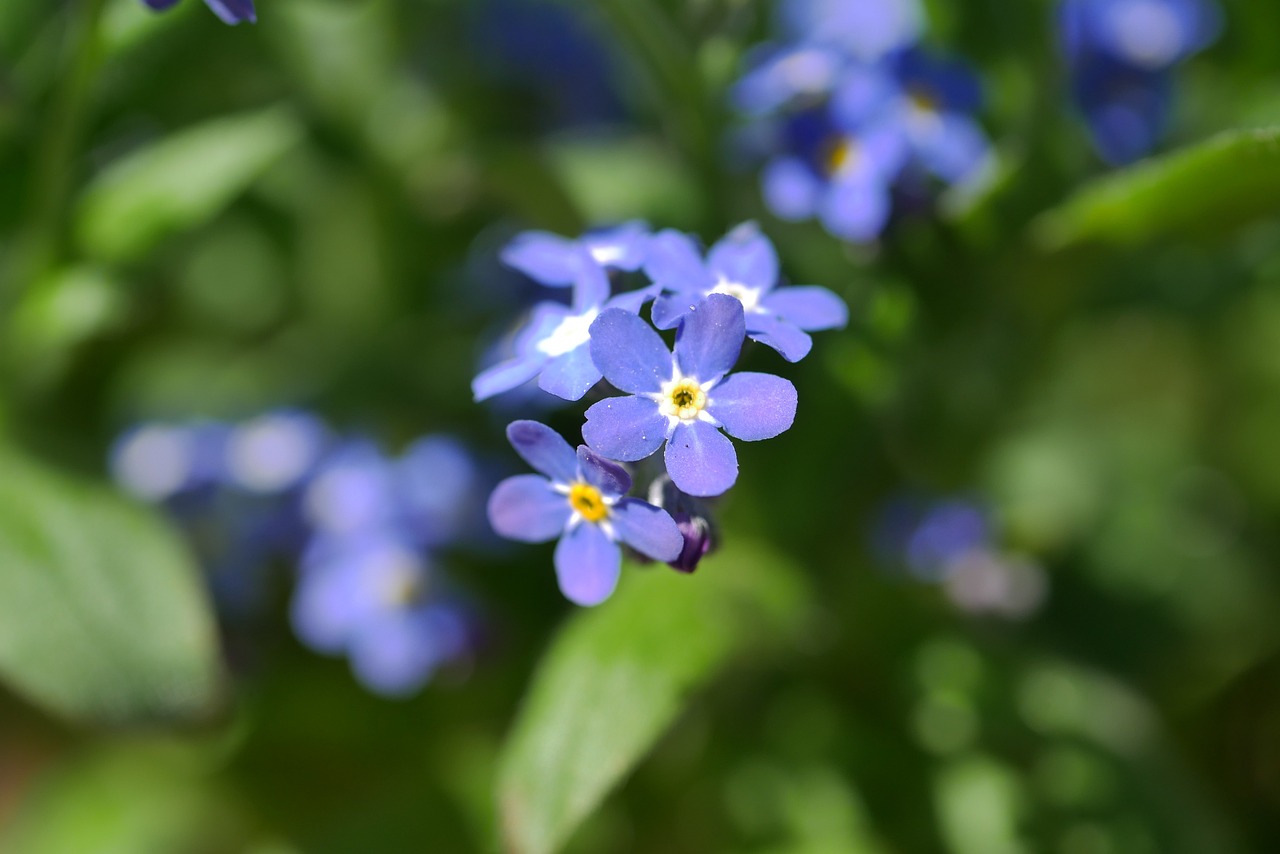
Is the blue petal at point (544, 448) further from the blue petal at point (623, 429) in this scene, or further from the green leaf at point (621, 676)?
the green leaf at point (621, 676)

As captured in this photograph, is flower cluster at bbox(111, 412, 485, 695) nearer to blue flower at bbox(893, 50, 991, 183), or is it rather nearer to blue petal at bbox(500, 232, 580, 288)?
blue petal at bbox(500, 232, 580, 288)

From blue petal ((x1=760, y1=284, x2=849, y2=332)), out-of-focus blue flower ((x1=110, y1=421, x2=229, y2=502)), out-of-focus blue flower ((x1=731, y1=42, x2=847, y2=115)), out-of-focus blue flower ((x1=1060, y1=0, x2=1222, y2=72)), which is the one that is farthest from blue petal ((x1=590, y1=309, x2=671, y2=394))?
out-of-focus blue flower ((x1=1060, y1=0, x2=1222, y2=72))

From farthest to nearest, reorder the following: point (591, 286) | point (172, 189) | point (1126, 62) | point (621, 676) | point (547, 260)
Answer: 1. point (1126, 62)
2. point (172, 189)
3. point (621, 676)
4. point (547, 260)
5. point (591, 286)

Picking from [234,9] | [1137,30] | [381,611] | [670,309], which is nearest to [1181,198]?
[1137,30]

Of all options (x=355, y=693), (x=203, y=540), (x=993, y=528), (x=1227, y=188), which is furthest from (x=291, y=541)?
(x=1227, y=188)

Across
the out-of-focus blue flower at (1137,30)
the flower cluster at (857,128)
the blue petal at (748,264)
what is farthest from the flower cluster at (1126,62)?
the blue petal at (748,264)

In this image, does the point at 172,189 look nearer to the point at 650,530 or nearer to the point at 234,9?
the point at 234,9
